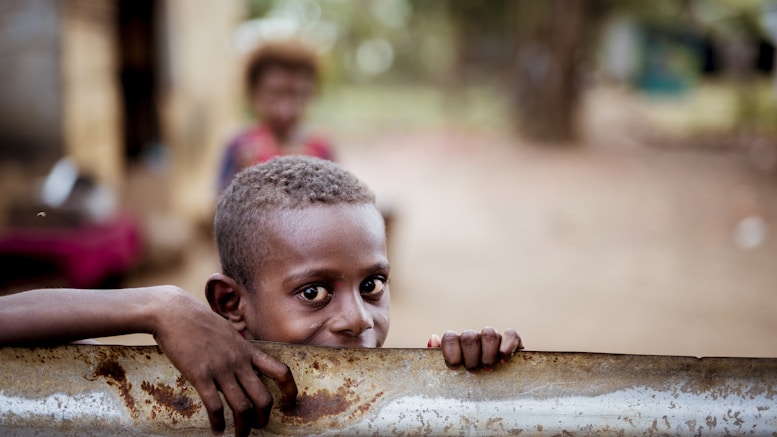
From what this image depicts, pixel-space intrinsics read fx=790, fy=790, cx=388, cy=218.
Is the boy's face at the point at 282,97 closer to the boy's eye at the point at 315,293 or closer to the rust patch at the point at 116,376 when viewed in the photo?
the boy's eye at the point at 315,293

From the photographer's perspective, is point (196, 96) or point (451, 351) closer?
point (451, 351)

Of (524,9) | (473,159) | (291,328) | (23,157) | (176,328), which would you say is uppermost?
(524,9)

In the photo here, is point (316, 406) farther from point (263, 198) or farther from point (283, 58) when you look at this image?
point (283, 58)

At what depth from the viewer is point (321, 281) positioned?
1547mm

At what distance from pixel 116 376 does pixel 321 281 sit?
0.45 meters

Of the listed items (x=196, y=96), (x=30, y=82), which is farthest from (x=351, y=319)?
(x=196, y=96)

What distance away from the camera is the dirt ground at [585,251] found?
5363 mm

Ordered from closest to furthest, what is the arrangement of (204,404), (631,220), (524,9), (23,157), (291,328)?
(204,404) → (291,328) → (23,157) → (631,220) → (524,9)

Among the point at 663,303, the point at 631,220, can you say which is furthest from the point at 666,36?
the point at 663,303

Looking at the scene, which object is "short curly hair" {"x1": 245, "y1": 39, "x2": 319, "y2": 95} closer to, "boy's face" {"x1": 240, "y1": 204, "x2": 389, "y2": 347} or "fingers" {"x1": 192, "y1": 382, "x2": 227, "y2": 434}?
"boy's face" {"x1": 240, "y1": 204, "x2": 389, "y2": 347}

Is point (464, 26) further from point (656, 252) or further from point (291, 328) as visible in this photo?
point (291, 328)

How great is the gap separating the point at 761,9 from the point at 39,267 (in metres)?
15.8

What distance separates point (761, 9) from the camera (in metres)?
16.4

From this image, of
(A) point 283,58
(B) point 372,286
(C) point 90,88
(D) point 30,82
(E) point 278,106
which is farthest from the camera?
(C) point 90,88
